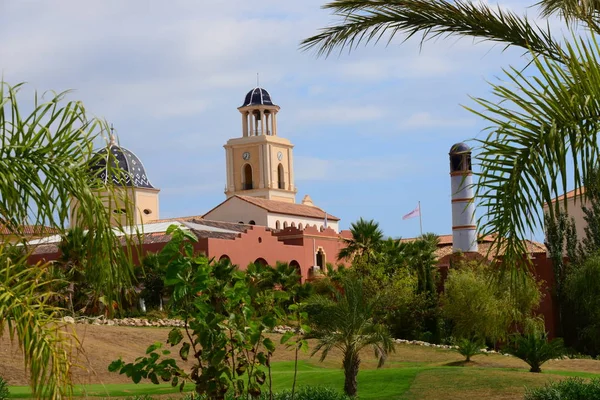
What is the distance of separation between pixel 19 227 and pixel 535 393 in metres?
11.5

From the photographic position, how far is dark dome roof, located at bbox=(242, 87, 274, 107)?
77325mm

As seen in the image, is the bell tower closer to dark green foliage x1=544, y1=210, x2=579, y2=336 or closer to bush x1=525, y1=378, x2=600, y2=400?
dark green foliage x1=544, y1=210, x2=579, y2=336

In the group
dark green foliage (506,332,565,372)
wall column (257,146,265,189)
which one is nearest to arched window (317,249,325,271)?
dark green foliage (506,332,565,372)

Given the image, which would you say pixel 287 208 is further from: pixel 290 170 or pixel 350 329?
pixel 350 329

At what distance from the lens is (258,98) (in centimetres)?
7775

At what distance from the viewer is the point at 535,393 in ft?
50.7

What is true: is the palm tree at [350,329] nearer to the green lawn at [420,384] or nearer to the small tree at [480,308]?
the green lawn at [420,384]

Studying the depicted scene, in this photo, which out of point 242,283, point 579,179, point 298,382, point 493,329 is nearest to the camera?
point 579,179

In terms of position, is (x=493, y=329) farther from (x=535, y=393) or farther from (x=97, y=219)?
(x=97, y=219)

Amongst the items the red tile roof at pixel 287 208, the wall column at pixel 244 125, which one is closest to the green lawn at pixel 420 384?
the red tile roof at pixel 287 208

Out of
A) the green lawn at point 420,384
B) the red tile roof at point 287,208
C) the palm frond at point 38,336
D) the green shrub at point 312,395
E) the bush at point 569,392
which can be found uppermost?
the red tile roof at point 287,208

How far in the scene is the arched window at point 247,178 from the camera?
79.5 m

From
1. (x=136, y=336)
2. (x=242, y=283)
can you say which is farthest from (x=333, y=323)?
(x=136, y=336)

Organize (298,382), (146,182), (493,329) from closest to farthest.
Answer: (298,382) → (493,329) → (146,182)
